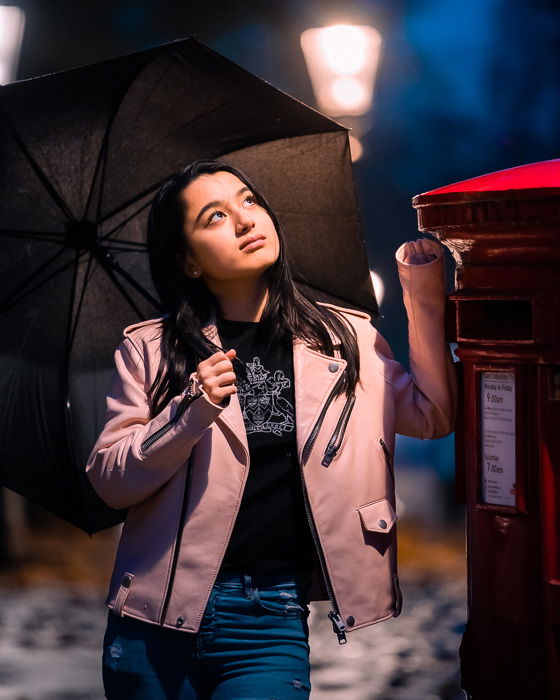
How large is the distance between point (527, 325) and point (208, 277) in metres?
0.74

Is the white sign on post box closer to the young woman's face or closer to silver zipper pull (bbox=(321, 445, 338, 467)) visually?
silver zipper pull (bbox=(321, 445, 338, 467))

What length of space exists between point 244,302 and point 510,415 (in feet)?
2.17

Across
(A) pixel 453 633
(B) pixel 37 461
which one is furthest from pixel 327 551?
(A) pixel 453 633

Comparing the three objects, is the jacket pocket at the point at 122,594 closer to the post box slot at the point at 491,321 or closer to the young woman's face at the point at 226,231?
the young woman's face at the point at 226,231

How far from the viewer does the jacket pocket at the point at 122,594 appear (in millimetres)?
2562

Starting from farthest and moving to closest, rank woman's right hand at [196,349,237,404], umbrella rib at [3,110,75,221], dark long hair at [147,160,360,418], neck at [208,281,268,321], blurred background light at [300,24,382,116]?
blurred background light at [300,24,382,116]
umbrella rib at [3,110,75,221]
neck at [208,281,268,321]
dark long hair at [147,160,360,418]
woman's right hand at [196,349,237,404]

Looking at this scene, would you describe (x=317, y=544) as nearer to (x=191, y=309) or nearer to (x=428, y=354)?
(x=428, y=354)

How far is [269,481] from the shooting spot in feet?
8.49

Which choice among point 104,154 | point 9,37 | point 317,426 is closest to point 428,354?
point 317,426

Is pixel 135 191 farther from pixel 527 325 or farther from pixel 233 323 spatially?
pixel 527 325

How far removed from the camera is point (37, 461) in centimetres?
325

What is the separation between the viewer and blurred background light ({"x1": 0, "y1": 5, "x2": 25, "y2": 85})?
22.1 feet

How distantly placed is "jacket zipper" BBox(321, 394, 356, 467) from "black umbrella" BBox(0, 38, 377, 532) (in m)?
0.72

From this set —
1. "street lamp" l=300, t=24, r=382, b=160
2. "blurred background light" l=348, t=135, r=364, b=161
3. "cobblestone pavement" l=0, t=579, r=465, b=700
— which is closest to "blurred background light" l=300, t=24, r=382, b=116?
"street lamp" l=300, t=24, r=382, b=160
